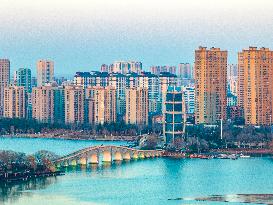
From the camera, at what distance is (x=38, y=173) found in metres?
19.1

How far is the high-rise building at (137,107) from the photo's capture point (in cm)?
3170

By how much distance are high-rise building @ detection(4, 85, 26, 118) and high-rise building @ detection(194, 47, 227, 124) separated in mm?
5251

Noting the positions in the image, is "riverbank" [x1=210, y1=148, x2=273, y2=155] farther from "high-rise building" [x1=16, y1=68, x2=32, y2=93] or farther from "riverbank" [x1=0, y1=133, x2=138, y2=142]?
"high-rise building" [x1=16, y1=68, x2=32, y2=93]

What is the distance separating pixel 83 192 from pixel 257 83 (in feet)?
43.6

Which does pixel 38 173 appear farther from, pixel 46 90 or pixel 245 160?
pixel 46 90

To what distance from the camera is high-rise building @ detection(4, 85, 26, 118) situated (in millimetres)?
34000

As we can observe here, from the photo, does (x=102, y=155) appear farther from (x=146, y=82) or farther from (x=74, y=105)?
(x=146, y=82)

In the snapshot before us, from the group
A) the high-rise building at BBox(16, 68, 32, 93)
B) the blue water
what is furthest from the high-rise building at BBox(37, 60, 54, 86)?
the blue water

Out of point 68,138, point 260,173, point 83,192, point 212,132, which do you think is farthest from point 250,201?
point 68,138


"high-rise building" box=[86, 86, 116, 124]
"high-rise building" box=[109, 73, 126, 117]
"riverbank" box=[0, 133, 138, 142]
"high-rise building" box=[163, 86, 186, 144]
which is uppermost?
"high-rise building" box=[109, 73, 126, 117]

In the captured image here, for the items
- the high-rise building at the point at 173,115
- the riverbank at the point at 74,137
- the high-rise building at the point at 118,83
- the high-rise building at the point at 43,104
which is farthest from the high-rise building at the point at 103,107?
the high-rise building at the point at 173,115

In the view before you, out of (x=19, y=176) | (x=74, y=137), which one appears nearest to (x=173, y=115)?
(x=74, y=137)

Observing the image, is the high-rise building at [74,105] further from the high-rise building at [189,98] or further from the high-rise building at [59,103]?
the high-rise building at [189,98]

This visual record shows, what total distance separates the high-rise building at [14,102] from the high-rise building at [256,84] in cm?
557
